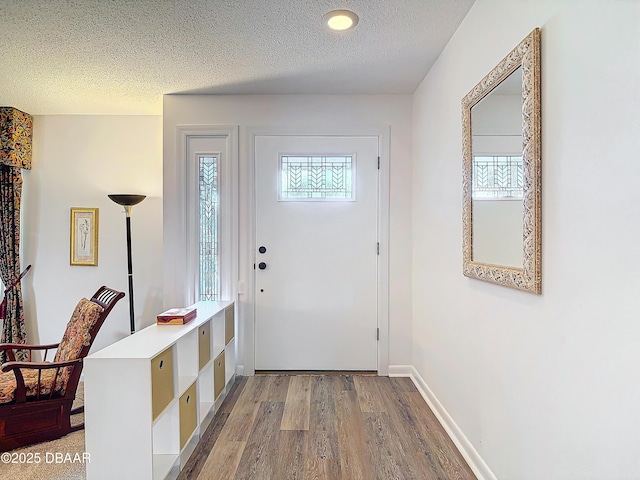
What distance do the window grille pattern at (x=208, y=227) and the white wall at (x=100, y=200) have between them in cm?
70

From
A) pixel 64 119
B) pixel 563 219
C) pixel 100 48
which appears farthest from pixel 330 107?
pixel 64 119

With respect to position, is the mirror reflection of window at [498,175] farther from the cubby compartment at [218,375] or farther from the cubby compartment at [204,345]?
the cubby compartment at [218,375]

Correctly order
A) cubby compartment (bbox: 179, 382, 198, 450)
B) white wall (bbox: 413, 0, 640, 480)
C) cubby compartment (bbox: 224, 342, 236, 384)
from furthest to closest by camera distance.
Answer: cubby compartment (bbox: 224, 342, 236, 384) → cubby compartment (bbox: 179, 382, 198, 450) → white wall (bbox: 413, 0, 640, 480)

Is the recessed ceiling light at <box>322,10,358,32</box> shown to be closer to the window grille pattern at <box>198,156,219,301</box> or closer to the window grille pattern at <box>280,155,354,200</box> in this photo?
the window grille pattern at <box>280,155,354,200</box>

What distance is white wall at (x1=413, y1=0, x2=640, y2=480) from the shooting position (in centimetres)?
92

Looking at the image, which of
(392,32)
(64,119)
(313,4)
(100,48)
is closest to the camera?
(313,4)

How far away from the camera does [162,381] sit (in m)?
1.69

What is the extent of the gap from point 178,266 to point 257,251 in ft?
2.30

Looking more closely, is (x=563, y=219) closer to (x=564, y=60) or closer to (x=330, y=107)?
(x=564, y=60)

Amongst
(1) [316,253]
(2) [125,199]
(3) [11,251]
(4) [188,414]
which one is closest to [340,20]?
(1) [316,253]

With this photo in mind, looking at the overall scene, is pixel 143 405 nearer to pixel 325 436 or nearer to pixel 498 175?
pixel 325 436

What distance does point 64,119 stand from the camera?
138 inches

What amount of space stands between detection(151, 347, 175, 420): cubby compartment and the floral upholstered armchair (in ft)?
2.41

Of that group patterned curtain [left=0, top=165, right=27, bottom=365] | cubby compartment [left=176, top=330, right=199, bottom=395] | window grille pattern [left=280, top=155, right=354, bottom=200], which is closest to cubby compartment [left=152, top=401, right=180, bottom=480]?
cubby compartment [left=176, top=330, right=199, bottom=395]
